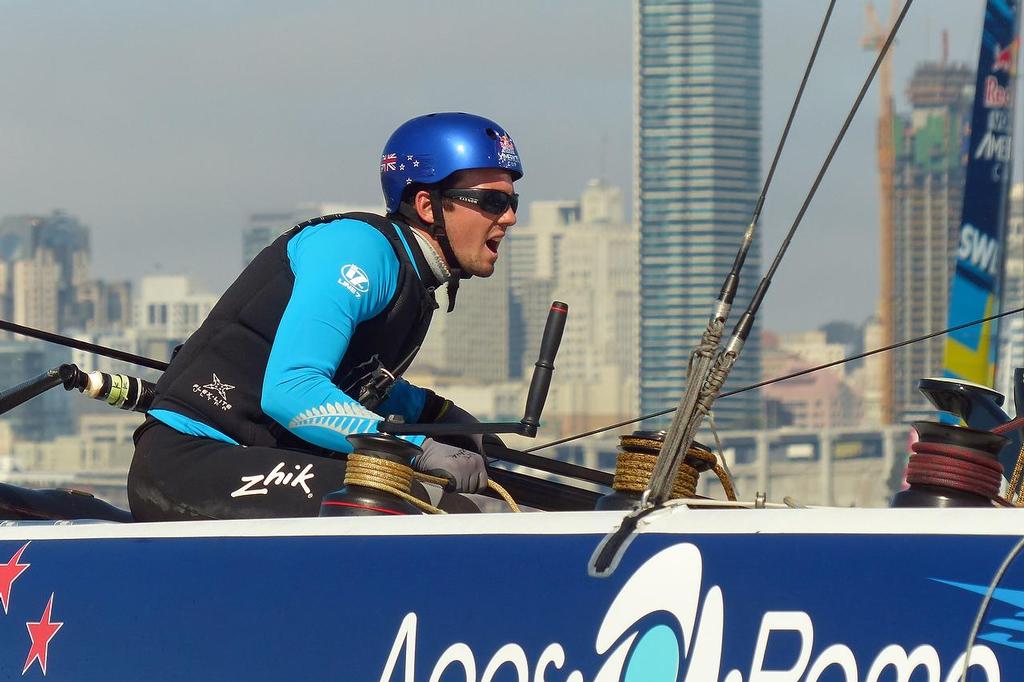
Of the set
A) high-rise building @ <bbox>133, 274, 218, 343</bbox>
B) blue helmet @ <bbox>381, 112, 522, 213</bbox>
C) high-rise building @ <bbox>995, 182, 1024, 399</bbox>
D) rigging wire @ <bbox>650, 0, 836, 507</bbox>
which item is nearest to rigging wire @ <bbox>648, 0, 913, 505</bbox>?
rigging wire @ <bbox>650, 0, 836, 507</bbox>

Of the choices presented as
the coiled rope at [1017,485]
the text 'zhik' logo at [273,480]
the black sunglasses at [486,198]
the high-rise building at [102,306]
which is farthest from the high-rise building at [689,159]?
the coiled rope at [1017,485]

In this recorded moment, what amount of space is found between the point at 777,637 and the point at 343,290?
129 cm

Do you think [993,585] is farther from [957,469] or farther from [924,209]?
[924,209]

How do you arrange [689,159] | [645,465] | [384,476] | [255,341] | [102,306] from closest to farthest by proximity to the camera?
[384,476], [645,465], [255,341], [689,159], [102,306]

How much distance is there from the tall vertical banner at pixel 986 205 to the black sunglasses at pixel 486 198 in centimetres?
568

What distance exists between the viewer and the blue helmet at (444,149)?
11.7ft

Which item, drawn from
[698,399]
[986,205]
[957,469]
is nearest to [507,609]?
[698,399]

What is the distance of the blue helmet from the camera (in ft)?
11.7

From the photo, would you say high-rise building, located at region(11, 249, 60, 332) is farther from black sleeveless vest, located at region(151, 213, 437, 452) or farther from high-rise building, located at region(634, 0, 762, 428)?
black sleeveless vest, located at region(151, 213, 437, 452)

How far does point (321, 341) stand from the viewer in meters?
3.17

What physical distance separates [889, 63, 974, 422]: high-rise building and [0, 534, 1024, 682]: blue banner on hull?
122 meters

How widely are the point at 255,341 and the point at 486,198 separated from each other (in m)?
0.54

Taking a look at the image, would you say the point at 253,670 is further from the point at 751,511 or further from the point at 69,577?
the point at 751,511

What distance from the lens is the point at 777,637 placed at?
7.15 ft
